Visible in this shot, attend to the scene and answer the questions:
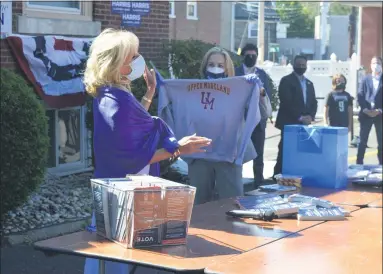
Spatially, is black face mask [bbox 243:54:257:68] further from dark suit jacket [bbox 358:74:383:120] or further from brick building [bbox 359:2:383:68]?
brick building [bbox 359:2:383:68]

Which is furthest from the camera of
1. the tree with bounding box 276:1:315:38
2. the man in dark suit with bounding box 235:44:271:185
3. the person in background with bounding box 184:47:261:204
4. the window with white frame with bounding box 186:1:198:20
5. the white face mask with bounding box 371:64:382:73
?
the tree with bounding box 276:1:315:38

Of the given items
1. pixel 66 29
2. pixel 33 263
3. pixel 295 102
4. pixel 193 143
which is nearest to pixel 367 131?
pixel 295 102

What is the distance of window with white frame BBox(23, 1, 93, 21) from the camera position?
30.4 feet

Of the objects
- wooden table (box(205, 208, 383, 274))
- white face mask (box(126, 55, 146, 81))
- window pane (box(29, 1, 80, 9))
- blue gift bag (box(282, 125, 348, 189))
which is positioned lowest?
wooden table (box(205, 208, 383, 274))

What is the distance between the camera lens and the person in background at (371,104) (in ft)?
40.0

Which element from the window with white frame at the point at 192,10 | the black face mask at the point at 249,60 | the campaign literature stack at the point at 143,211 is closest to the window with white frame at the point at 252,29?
the window with white frame at the point at 192,10

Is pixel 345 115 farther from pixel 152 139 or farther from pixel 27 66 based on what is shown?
pixel 152 139

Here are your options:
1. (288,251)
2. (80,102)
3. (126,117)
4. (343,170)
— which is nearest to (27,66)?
(80,102)

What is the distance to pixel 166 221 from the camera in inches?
140

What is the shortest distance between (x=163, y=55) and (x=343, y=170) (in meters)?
5.86

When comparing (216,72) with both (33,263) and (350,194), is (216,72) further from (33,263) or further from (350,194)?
(33,263)

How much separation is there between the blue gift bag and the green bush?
8.43 ft

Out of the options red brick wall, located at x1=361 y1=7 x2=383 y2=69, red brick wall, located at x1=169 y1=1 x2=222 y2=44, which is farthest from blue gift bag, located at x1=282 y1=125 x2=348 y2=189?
red brick wall, located at x1=169 y1=1 x2=222 y2=44

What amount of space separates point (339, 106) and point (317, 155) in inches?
262
